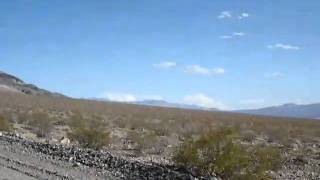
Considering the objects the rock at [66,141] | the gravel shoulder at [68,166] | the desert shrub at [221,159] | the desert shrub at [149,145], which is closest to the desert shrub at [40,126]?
the rock at [66,141]

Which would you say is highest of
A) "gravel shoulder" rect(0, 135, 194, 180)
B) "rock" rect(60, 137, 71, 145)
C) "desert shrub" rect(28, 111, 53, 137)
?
"desert shrub" rect(28, 111, 53, 137)

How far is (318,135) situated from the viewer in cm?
4550

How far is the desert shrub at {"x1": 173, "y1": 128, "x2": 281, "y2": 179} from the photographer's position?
16.9 meters

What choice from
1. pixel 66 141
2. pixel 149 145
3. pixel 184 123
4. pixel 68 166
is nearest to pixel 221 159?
pixel 68 166

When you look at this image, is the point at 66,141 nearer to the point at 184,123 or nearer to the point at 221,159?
the point at 221,159

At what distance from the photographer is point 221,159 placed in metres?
17.1

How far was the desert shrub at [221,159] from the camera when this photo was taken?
55.3 ft

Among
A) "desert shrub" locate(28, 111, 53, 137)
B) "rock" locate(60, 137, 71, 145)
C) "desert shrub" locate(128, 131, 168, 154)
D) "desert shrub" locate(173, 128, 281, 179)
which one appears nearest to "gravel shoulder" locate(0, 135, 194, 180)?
"desert shrub" locate(173, 128, 281, 179)

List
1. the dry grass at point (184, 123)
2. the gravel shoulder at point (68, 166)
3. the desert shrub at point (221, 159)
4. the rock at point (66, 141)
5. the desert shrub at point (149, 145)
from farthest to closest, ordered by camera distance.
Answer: the dry grass at point (184, 123)
the desert shrub at point (149, 145)
the rock at point (66, 141)
the desert shrub at point (221, 159)
the gravel shoulder at point (68, 166)

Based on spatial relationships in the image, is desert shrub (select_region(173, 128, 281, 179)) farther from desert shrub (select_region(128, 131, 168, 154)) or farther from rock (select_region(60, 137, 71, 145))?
rock (select_region(60, 137, 71, 145))

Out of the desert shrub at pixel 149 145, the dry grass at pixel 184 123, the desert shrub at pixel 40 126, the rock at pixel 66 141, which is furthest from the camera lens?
the dry grass at pixel 184 123

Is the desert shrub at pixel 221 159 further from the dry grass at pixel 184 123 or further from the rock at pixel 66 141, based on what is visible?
the rock at pixel 66 141

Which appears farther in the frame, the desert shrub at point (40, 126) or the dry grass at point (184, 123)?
the dry grass at point (184, 123)

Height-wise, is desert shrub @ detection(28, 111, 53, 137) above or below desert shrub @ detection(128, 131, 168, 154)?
above
